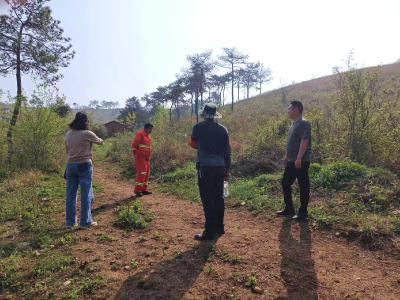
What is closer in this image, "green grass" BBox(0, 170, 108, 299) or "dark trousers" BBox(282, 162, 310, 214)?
"green grass" BBox(0, 170, 108, 299)

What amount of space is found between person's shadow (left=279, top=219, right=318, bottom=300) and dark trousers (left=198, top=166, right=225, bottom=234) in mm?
949

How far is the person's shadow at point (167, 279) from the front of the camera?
3.43 metres

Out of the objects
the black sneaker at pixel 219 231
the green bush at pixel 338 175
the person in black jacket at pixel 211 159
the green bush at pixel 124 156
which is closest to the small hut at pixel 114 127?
the green bush at pixel 124 156

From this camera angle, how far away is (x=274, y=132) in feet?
37.4

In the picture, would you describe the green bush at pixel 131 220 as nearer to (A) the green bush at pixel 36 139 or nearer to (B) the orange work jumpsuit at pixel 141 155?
(B) the orange work jumpsuit at pixel 141 155

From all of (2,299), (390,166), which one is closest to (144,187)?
(2,299)

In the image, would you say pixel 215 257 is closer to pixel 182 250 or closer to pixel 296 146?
pixel 182 250

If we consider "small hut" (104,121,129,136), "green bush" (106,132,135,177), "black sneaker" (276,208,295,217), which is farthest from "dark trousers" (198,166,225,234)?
"small hut" (104,121,129,136)

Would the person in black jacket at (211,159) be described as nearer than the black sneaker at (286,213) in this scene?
Yes

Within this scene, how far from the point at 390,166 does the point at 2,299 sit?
7385 mm

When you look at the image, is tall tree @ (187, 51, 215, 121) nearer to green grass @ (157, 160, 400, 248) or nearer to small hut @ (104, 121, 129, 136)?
small hut @ (104, 121, 129, 136)

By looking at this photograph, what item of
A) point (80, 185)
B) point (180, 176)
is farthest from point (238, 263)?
point (180, 176)

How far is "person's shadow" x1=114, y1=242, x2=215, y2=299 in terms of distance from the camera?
3.43 metres

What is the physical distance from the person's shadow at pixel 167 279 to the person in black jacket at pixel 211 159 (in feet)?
2.13
